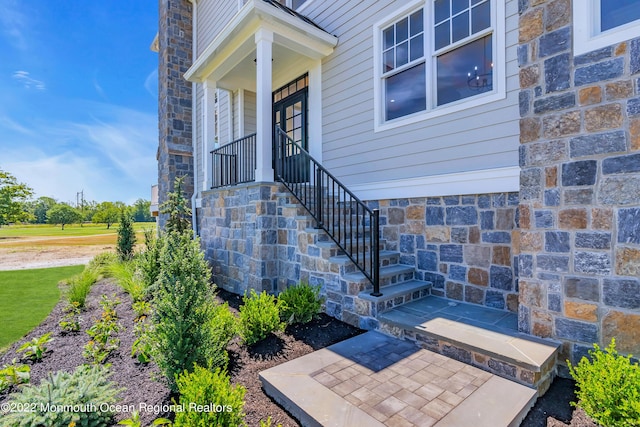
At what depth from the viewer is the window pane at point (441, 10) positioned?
398 cm

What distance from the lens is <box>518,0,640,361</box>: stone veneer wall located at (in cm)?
222

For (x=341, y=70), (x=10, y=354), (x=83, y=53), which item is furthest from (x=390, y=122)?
(x=83, y=53)

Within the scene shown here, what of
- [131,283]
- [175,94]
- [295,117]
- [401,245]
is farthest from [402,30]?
[175,94]

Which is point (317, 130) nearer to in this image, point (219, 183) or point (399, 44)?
point (399, 44)

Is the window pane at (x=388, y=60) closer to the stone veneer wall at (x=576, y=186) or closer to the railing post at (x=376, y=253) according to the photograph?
the stone veneer wall at (x=576, y=186)

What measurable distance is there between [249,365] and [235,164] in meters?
4.20

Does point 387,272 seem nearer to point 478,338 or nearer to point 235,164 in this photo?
point 478,338

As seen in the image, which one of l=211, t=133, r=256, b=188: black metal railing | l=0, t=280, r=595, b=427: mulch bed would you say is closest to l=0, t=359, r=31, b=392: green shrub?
l=0, t=280, r=595, b=427: mulch bed

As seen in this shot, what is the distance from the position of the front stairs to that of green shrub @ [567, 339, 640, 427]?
0.30m

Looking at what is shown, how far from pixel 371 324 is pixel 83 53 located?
2460 cm

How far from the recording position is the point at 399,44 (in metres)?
4.56

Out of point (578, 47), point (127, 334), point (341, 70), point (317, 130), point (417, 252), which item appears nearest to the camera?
point (578, 47)

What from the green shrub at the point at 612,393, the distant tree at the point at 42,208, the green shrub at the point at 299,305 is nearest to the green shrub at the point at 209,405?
the green shrub at the point at 299,305

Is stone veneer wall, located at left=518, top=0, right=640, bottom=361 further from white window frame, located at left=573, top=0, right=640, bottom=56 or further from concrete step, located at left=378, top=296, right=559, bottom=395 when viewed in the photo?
concrete step, located at left=378, top=296, right=559, bottom=395
